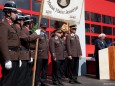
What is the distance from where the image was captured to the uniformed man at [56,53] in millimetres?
9398

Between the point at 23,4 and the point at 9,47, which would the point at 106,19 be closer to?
the point at 23,4

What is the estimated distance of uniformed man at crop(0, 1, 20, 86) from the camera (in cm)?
558

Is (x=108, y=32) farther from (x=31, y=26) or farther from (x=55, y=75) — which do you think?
(x=31, y=26)

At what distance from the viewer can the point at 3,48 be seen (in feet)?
18.2

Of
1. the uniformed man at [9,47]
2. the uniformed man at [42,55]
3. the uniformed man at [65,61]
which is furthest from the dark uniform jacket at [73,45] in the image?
the uniformed man at [9,47]

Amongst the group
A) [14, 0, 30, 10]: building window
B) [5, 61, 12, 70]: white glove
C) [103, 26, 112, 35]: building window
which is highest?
[14, 0, 30, 10]: building window

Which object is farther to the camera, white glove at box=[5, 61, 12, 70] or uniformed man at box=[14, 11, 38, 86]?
uniformed man at box=[14, 11, 38, 86]

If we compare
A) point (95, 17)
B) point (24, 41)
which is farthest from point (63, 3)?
point (95, 17)

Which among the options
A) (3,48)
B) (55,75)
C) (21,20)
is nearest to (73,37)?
(55,75)

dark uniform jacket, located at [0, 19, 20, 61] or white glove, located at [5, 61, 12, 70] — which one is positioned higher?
dark uniform jacket, located at [0, 19, 20, 61]

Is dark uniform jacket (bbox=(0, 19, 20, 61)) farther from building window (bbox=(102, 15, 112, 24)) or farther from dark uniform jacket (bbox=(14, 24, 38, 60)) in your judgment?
building window (bbox=(102, 15, 112, 24))

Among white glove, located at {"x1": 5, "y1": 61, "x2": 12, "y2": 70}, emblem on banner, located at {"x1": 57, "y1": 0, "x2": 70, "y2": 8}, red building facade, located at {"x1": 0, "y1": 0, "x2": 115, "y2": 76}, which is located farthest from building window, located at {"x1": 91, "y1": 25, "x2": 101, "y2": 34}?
white glove, located at {"x1": 5, "y1": 61, "x2": 12, "y2": 70}

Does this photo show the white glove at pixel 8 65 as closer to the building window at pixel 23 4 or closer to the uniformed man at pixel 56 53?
the uniformed man at pixel 56 53

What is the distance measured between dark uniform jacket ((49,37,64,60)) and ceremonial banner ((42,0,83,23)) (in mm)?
1815
